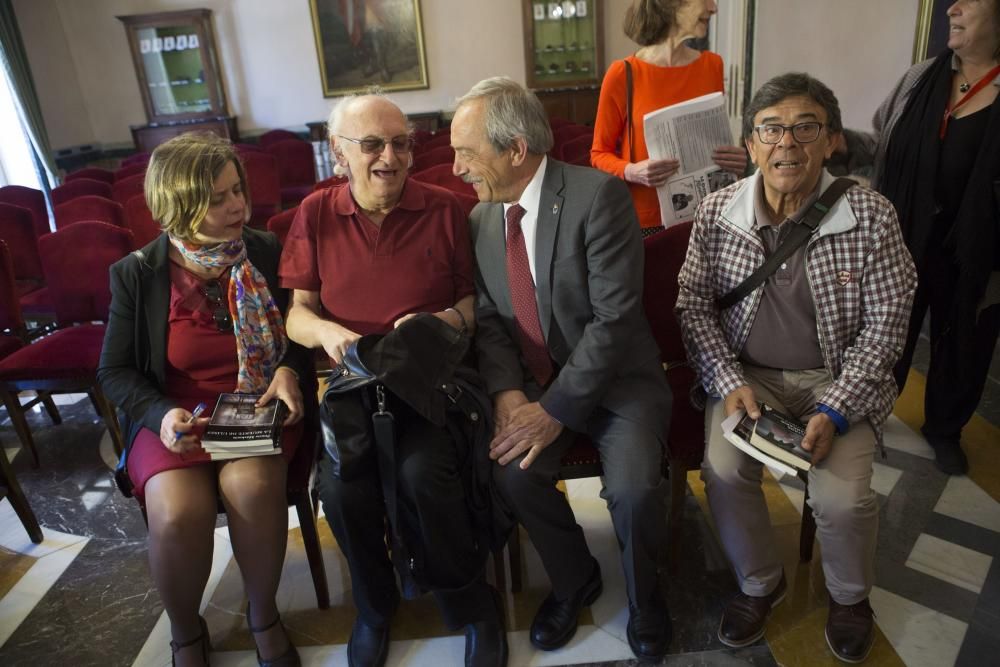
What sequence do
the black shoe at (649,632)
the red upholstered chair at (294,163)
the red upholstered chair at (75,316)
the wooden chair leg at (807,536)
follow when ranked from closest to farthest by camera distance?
the black shoe at (649,632)
the wooden chair leg at (807,536)
the red upholstered chair at (75,316)
the red upholstered chair at (294,163)

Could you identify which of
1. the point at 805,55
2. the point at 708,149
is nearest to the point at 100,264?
the point at 708,149

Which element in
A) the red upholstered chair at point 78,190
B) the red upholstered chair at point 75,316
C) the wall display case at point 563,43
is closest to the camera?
the red upholstered chair at point 75,316

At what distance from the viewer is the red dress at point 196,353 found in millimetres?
1686

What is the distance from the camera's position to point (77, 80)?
26.7 ft

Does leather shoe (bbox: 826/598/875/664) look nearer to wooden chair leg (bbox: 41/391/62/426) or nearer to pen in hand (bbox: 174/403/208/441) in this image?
pen in hand (bbox: 174/403/208/441)

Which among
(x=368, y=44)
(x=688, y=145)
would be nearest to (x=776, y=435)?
(x=688, y=145)

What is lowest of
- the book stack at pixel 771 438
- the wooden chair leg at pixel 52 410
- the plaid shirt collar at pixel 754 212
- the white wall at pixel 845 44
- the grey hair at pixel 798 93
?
the wooden chair leg at pixel 52 410

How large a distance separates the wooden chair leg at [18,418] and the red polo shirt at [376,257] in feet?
4.93

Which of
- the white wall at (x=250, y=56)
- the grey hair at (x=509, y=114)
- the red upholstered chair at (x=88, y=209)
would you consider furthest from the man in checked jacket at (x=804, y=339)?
the white wall at (x=250, y=56)

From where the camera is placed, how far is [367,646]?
1641 mm

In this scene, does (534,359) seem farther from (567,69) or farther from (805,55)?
(567,69)

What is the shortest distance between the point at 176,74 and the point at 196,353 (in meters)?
7.98

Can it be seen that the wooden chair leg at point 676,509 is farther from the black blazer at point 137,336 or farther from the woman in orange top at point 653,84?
the black blazer at point 137,336

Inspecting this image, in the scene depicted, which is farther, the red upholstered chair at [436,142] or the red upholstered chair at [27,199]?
the red upholstered chair at [436,142]
